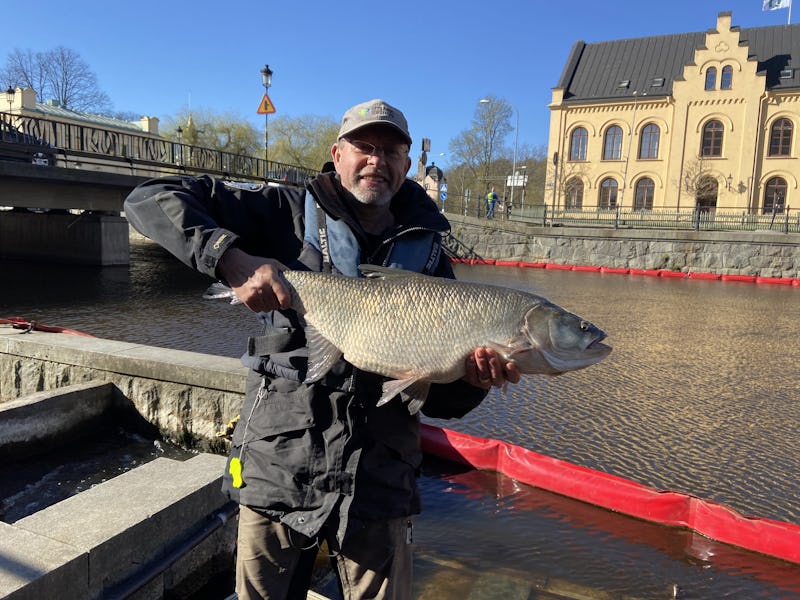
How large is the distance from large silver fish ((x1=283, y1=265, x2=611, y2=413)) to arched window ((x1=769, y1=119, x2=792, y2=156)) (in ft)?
170

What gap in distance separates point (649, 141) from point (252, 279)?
52915mm

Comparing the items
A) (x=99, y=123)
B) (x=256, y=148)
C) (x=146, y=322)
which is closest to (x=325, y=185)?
(x=146, y=322)

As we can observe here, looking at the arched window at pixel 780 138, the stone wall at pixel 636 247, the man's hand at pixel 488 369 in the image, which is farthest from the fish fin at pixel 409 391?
the arched window at pixel 780 138

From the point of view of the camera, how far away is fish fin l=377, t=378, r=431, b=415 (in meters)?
2.48

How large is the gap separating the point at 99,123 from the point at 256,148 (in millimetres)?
25213

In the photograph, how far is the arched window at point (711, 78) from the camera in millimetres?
46031

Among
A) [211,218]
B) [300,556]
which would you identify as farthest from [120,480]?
[211,218]

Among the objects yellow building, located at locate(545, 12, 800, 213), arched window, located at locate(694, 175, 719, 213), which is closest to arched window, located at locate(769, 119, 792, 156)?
yellow building, located at locate(545, 12, 800, 213)

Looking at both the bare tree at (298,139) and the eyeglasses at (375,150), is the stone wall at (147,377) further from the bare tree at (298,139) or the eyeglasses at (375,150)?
the bare tree at (298,139)

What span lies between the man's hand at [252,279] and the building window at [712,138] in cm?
5198

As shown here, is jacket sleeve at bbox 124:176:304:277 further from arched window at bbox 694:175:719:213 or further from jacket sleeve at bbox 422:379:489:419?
arched window at bbox 694:175:719:213

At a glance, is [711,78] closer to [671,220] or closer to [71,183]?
[671,220]

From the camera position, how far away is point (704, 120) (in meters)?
46.6

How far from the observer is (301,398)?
8.16 feet
